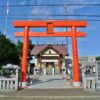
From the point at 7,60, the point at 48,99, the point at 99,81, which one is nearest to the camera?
the point at 48,99

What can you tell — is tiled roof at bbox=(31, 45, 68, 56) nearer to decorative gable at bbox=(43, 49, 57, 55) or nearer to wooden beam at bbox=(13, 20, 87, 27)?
decorative gable at bbox=(43, 49, 57, 55)

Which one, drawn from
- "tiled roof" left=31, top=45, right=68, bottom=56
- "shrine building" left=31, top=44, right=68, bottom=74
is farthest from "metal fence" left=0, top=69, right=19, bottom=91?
"tiled roof" left=31, top=45, right=68, bottom=56

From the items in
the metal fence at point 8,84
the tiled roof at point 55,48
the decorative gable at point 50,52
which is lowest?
the metal fence at point 8,84

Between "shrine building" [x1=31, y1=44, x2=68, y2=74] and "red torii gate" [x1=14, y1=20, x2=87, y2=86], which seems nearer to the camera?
"red torii gate" [x1=14, y1=20, x2=87, y2=86]

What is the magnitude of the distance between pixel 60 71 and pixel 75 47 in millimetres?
33608

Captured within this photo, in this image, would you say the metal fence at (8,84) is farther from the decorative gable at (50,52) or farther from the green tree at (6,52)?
the decorative gable at (50,52)

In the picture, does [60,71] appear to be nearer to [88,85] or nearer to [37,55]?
[37,55]

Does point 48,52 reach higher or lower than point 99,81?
higher

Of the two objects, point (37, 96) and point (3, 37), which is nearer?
point (37, 96)

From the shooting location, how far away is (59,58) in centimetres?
6209

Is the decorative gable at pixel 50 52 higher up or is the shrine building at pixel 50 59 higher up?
the decorative gable at pixel 50 52

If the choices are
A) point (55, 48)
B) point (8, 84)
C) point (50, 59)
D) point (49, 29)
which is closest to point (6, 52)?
point (50, 59)

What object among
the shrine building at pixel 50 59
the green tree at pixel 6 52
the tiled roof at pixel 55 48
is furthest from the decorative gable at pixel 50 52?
the green tree at pixel 6 52

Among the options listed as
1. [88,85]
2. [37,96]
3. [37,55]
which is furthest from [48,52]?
[37,96]
